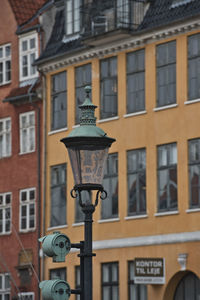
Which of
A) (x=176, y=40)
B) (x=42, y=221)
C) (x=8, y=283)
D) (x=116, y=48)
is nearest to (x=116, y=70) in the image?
(x=116, y=48)

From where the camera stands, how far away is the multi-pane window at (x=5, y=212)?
40.5 metres

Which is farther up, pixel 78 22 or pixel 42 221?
pixel 78 22

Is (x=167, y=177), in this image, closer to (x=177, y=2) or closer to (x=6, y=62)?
(x=177, y=2)

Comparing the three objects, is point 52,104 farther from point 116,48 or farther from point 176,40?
point 176,40

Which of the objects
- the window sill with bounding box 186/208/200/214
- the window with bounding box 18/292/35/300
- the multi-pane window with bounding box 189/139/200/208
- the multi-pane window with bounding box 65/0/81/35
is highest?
the multi-pane window with bounding box 65/0/81/35

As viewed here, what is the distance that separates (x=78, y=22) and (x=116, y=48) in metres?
2.67

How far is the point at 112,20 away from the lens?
35.5 m

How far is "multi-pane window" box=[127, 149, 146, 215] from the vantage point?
113 feet

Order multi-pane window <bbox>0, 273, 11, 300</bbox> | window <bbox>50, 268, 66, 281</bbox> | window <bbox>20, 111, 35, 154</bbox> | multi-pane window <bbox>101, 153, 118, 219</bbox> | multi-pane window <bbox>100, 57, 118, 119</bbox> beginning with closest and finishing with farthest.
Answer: multi-pane window <bbox>101, 153, 118, 219</bbox> < multi-pane window <bbox>100, 57, 118, 119</bbox> < window <bbox>50, 268, 66, 281</bbox> < multi-pane window <bbox>0, 273, 11, 300</bbox> < window <bbox>20, 111, 35, 154</bbox>

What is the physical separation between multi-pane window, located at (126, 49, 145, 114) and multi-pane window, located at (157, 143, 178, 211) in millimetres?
1922

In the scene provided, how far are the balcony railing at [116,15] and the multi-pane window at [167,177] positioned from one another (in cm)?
401

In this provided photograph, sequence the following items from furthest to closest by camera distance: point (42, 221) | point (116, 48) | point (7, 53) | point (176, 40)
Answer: point (7, 53) < point (42, 221) < point (116, 48) < point (176, 40)

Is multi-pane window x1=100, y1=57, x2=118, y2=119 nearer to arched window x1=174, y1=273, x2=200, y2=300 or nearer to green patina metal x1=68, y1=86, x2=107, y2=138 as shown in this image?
arched window x1=174, y1=273, x2=200, y2=300

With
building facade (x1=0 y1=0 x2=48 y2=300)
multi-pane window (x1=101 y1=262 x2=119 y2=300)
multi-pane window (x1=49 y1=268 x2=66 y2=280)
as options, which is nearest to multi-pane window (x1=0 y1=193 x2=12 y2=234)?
building facade (x1=0 y1=0 x2=48 y2=300)
